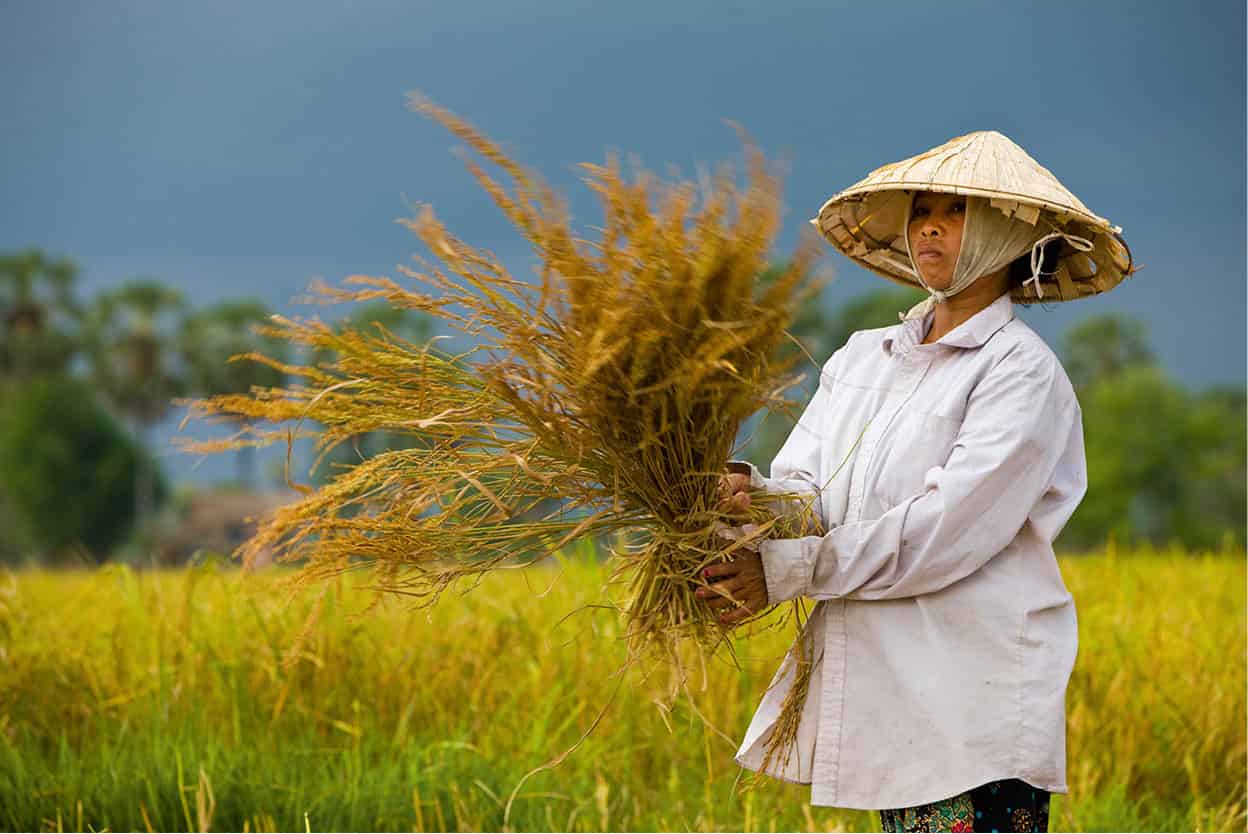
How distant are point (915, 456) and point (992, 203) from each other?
0.49 m

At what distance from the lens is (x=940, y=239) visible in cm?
228

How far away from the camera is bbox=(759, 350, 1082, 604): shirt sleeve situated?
206cm

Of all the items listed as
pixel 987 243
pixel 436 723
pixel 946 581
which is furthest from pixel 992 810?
pixel 436 723

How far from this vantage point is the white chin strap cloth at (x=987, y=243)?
224 centimetres

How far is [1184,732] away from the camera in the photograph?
4250 mm

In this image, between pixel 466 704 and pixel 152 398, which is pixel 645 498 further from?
pixel 152 398

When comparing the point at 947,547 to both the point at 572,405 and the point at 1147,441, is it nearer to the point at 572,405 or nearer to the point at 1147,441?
the point at 572,405

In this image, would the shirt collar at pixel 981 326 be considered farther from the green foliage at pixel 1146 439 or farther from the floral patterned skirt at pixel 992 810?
the green foliage at pixel 1146 439

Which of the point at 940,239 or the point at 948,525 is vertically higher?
the point at 940,239

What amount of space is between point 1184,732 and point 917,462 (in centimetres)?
272

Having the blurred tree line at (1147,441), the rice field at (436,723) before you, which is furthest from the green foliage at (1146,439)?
the rice field at (436,723)

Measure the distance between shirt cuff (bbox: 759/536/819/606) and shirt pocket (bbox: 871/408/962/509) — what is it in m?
0.22

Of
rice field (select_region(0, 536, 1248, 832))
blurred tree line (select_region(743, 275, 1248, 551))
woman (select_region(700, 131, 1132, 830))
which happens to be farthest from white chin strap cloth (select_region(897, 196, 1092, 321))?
blurred tree line (select_region(743, 275, 1248, 551))

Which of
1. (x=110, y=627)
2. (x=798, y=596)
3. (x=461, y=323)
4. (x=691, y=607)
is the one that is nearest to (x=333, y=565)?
(x=461, y=323)
